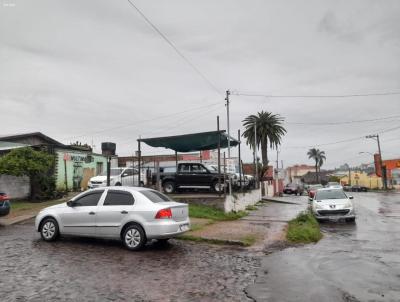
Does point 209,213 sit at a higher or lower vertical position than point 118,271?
higher

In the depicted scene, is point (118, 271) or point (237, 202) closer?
point (118, 271)

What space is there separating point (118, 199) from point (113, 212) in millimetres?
369

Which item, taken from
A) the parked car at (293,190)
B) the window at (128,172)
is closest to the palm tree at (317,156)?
the parked car at (293,190)

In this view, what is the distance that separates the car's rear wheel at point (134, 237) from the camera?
938 cm

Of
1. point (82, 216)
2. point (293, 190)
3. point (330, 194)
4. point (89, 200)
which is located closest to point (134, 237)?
point (82, 216)

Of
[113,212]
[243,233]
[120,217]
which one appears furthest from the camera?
[243,233]

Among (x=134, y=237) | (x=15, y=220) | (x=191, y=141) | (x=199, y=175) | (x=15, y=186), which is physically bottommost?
(x=134, y=237)

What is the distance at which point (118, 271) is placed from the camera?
7.48m

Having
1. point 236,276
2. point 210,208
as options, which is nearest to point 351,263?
point 236,276

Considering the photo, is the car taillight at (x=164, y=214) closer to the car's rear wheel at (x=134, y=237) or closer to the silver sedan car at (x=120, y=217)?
the silver sedan car at (x=120, y=217)

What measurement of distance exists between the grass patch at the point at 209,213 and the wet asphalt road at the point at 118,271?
18.6ft

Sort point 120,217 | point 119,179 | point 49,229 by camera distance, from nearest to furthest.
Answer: point 120,217, point 49,229, point 119,179

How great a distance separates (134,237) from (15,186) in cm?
1551

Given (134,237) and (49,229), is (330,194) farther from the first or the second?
(49,229)
